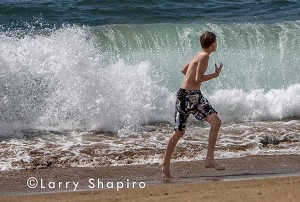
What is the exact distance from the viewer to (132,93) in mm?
11742

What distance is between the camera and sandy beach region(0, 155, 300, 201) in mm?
6918

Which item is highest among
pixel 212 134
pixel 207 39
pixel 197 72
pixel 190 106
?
pixel 207 39

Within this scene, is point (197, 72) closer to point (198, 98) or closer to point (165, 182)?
point (198, 98)

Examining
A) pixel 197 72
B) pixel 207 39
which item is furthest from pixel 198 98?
pixel 207 39

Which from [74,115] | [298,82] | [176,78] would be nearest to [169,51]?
[176,78]

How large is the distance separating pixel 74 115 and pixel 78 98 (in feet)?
1.14

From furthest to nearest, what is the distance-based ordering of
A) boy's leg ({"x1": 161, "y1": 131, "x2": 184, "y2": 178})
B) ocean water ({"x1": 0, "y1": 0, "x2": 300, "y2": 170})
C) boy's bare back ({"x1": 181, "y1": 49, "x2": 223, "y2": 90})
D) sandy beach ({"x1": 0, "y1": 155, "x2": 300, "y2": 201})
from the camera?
ocean water ({"x1": 0, "y1": 0, "x2": 300, "y2": 170}) → boy's leg ({"x1": 161, "y1": 131, "x2": 184, "y2": 178}) → boy's bare back ({"x1": 181, "y1": 49, "x2": 223, "y2": 90}) → sandy beach ({"x1": 0, "y1": 155, "x2": 300, "y2": 201})

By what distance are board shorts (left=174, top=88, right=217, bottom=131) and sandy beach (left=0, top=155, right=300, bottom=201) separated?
0.58 m

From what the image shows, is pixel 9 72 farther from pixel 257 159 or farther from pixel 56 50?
pixel 257 159

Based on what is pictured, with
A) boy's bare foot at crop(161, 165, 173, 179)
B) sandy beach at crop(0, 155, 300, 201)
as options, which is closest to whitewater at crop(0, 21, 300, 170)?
sandy beach at crop(0, 155, 300, 201)

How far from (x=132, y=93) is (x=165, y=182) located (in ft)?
13.3

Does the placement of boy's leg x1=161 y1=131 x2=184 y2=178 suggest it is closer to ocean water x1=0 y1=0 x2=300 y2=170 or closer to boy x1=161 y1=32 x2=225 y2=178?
boy x1=161 y1=32 x2=225 y2=178

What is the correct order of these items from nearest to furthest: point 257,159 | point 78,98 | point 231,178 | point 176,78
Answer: point 231,178 → point 257,159 → point 78,98 → point 176,78

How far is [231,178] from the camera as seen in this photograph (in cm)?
792
